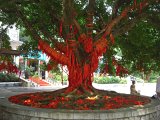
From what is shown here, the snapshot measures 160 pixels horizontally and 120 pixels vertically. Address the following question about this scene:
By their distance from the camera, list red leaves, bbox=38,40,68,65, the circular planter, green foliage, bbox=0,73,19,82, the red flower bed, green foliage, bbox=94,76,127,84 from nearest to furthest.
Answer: the circular planter
the red flower bed
red leaves, bbox=38,40,68,65
green foliage, bbox=0,73,19,82
green foliage, bbox=94,76,127,84

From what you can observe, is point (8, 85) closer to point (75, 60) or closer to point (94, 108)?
point (75, 60)

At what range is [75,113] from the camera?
7.48 metres

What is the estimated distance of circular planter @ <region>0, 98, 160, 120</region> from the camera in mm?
7496

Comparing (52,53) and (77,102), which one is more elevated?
(52,53)

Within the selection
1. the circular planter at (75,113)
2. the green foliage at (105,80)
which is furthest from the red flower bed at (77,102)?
the green foliage at (105,80)

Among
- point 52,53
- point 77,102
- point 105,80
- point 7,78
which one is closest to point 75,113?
point 77,102

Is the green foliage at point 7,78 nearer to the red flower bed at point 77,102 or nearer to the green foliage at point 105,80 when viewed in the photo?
the green foliage at point 105,80

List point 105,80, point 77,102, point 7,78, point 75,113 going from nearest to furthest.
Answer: point 75,113 < point 77,102 < point 7,78 < point 105,80

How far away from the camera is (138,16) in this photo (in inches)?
407

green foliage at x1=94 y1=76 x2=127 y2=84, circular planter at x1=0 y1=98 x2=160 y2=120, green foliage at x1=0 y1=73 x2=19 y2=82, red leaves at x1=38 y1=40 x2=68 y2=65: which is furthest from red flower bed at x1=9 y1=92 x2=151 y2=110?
green foliage at x1=94 y1=76 x2=127 y2=84

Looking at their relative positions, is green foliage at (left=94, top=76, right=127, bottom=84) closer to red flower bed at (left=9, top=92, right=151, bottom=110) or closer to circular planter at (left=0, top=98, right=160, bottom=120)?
red flower bed at (left=9, top=92, right=151, bottom=110)

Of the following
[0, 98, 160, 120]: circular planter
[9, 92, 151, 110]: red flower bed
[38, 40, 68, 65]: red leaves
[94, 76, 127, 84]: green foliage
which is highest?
[38, 40, 68, 65]: red leaves

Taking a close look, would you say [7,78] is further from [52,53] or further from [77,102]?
[77,102]

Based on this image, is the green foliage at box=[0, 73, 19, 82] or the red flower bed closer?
the red flower bed
